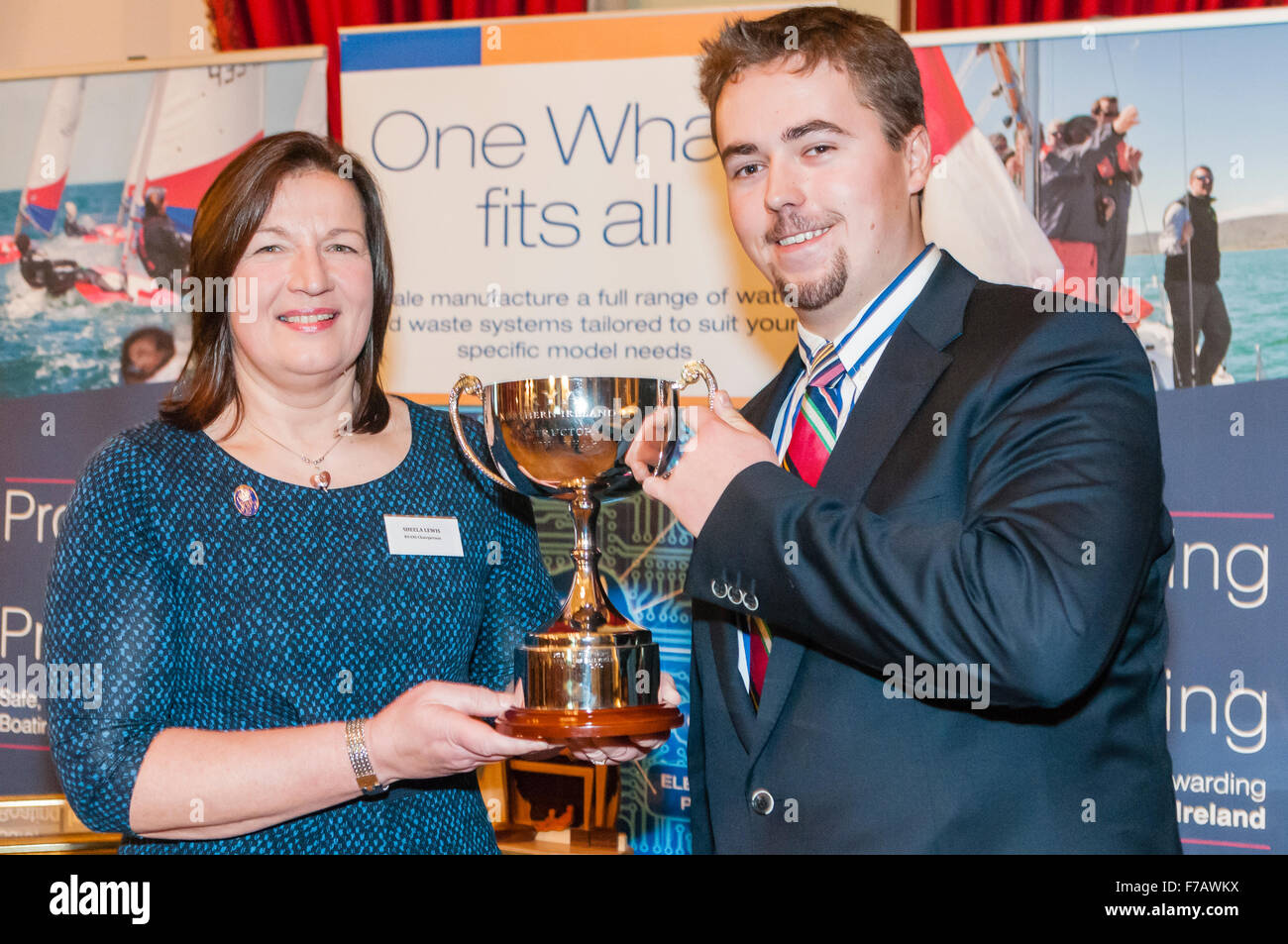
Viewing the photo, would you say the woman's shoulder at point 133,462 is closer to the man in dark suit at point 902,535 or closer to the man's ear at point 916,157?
the man in dark suit at point 902,535

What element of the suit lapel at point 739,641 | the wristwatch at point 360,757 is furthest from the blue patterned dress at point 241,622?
the suit lapel at point 739,641

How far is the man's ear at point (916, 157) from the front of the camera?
81.9 inches

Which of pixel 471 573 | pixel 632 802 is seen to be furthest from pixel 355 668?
pixel 632 802

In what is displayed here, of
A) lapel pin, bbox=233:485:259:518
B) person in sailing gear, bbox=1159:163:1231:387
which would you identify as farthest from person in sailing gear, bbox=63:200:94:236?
person in sailing gear, bbox=1159:163:1231:387

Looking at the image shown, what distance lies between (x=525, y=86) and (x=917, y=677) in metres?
2.42

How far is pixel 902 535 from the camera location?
62.1 inches

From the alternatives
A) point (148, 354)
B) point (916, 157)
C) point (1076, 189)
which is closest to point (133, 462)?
point (916, 157)

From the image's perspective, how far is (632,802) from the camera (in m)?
3.46

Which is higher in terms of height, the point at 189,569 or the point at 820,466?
the point at 820,466

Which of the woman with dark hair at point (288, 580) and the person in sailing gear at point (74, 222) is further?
the person in sailing gear at point (74, 222)

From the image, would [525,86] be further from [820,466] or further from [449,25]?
[820,466]

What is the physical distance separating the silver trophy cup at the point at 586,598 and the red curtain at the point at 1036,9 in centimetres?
229

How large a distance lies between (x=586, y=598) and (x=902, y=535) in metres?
0.57

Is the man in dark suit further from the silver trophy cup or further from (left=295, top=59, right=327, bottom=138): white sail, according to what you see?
(left=295, top=59, right=327, bottom=138): white sail
